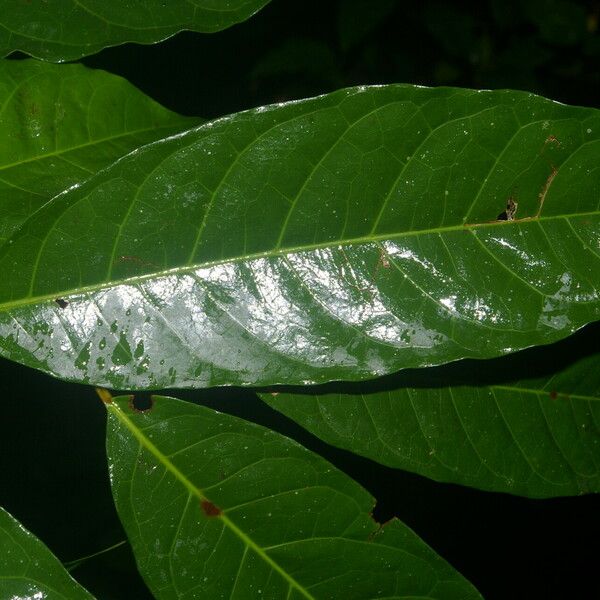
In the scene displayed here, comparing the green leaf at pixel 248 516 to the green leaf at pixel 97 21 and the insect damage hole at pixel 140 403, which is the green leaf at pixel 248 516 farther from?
the green leaf at pixel 97 21

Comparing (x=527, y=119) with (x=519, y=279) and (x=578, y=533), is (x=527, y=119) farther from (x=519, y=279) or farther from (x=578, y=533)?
(x=578, y=533)

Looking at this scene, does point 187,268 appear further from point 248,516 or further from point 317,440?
point 317,440

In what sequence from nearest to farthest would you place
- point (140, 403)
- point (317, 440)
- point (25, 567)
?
point (25, 567) → point (140, 403) → point (317, 440)

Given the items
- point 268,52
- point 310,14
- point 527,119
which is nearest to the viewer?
point 527,119

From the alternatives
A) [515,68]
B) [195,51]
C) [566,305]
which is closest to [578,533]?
[515,68]

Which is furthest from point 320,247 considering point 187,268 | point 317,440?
point 317,440

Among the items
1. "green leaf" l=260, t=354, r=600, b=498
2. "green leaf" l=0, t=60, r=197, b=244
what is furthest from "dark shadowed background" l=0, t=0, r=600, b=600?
"green leaf" l=0, t=60, r=197, b=244

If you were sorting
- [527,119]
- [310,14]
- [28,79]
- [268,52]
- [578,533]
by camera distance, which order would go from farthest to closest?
1. [310,14]
2. [268,52]
3. [578,533]
4. [28,79]
5. [527,119]
